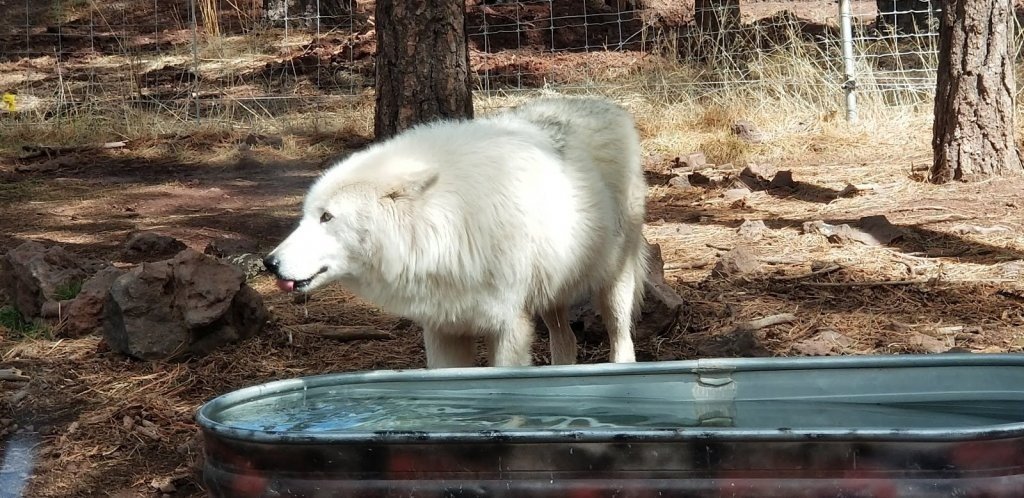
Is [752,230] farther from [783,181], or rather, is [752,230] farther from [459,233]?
[459,233]

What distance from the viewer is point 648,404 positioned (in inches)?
122

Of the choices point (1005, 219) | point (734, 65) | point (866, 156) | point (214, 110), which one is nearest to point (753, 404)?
point (1005, 219)

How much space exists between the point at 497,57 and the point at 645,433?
423 inches

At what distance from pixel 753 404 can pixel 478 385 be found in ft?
2.73

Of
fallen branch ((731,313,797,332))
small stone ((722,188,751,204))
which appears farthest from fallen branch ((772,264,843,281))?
small stone ((722,188,751,204))

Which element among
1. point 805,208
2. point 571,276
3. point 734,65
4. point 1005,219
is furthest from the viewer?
point 734,65

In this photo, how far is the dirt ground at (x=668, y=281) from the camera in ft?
13.4

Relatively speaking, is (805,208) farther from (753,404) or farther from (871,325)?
(753,404)

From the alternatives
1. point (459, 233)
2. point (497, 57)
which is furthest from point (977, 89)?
point (497, 57)

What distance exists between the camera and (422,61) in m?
5.62

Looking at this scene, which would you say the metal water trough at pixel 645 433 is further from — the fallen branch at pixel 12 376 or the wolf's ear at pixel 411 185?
the fallen branch at pixel 12 376

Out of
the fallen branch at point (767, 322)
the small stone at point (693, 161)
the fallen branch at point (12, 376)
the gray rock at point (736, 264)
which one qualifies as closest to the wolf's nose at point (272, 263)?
the fallen branch at point (12, 376)

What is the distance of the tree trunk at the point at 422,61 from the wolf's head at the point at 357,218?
215 centimetres

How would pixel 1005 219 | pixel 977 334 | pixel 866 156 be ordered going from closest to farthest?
1. pixel 977 334
2. pixel 1005 219
3. pixel 866 156
